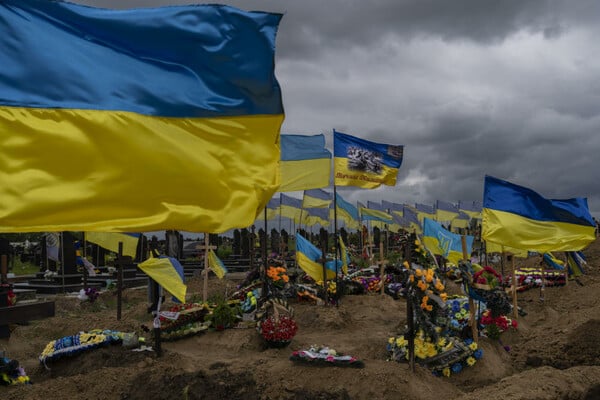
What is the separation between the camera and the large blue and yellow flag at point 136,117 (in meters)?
3.19

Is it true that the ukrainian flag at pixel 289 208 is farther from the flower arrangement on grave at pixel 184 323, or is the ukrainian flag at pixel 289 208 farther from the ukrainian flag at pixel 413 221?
the flower arrangement on grave at pixel 184 323

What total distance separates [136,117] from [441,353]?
805 centimetres

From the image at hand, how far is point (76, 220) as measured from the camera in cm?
330

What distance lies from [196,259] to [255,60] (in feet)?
110

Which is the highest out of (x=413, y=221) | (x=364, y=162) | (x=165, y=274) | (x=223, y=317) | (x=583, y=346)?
(x=364, y=162)

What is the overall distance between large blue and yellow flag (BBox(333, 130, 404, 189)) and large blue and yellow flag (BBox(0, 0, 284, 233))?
1188 centimetres

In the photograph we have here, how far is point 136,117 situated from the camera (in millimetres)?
3588

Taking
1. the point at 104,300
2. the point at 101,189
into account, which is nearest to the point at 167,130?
the point at 101,189

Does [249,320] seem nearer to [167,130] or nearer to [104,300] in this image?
[104,300]

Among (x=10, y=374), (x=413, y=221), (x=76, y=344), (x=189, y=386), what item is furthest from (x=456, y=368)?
(x=413, y=221)

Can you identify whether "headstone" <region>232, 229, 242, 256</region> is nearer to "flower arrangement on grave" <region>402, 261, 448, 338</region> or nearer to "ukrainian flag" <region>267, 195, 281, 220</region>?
"ukrainian flag" <region>267, 195, 281, 220</region>

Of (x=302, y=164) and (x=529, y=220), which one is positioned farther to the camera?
(x=302, y=164)

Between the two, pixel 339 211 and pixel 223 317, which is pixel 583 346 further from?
pixel 339 211

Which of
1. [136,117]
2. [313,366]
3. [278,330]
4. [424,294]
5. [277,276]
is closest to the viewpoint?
[136,117]
